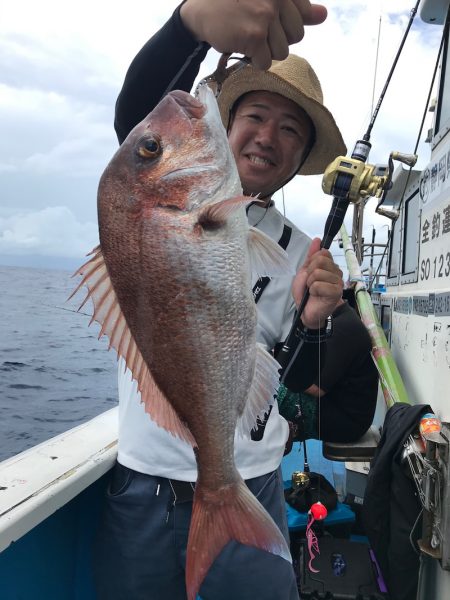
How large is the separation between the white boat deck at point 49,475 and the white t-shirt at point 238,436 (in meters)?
0.25

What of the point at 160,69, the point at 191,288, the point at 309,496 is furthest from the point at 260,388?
the point at 309,496

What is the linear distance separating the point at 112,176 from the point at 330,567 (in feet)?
8.42

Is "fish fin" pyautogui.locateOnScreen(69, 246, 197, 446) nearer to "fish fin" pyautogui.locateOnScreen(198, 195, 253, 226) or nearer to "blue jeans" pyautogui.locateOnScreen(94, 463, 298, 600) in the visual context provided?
"fish fin" pyautogui.locateOnScreen(198, 195, 253, 226)

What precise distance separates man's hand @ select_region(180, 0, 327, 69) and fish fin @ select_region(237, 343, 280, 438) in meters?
0.73

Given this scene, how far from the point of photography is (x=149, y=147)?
124 centimetres

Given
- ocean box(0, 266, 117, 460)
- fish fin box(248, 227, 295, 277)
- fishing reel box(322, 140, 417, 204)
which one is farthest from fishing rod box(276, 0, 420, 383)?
ocean box(0, 266, 117, 460)

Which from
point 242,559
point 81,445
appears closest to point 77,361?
point 81,445

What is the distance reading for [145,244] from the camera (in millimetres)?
1182

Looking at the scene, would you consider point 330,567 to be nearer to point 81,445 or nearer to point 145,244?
point 81,445

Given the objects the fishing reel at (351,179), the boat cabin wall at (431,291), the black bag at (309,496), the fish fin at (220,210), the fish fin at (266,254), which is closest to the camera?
the fish fin at (220,210)

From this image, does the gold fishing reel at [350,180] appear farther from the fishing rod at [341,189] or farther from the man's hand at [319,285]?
the man's hand at [319,285]

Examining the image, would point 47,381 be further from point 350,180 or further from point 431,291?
point 350,180

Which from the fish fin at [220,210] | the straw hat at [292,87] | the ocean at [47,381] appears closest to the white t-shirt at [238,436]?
the straw hat at [292,87]

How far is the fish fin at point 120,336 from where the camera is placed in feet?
4.02
